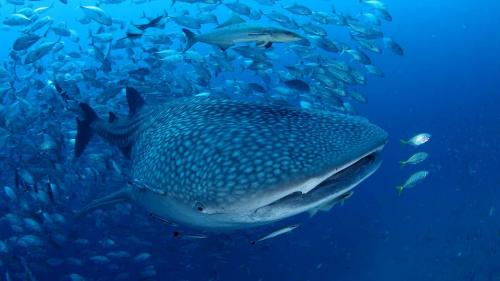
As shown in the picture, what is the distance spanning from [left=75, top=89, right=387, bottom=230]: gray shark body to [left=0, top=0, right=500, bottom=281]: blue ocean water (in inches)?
187

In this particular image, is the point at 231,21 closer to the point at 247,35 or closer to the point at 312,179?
the point at 247,35

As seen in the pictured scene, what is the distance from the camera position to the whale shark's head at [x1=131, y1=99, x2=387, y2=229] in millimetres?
2023

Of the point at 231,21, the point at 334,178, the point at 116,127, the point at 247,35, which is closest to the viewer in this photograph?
the point at 334,178

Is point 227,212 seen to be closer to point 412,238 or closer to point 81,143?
point 81,143

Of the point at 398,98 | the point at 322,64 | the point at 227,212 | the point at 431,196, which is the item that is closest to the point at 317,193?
the point at 227,212

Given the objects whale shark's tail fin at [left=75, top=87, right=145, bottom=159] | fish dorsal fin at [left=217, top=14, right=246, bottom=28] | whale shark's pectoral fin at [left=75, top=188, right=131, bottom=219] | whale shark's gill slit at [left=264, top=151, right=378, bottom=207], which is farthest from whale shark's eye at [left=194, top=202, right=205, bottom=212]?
fish dorsal fin at [left=217, top=14, right=246, bottom=28]

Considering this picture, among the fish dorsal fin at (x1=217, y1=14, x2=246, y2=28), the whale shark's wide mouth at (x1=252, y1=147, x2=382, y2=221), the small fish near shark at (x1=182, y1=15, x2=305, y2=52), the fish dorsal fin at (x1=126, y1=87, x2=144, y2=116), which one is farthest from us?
the fish dorsal fin at (x1=217, y1=14, x2=246, y2=28)

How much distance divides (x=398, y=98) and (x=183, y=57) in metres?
34.5

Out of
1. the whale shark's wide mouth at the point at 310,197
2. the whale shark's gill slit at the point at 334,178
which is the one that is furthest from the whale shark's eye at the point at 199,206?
the whale shark's gill slit at the point at 334,178

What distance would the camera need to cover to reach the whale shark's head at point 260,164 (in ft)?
6.64

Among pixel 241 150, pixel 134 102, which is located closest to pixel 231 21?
pixel 134 102

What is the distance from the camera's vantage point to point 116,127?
15.7 feet

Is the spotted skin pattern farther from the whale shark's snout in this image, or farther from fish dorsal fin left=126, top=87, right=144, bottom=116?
fish dorsal fin left=126, top=87, right=144, bottom=116

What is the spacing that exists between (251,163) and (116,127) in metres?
3.07
